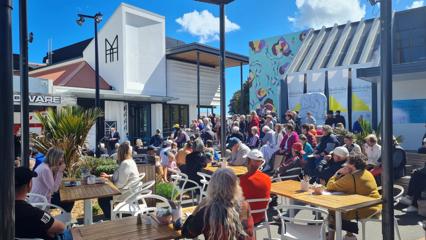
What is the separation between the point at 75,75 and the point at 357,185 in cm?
1722

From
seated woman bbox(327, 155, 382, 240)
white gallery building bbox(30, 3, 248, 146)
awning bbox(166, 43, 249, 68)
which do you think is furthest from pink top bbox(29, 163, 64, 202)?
awning bbox(166, 43, 249, 68)

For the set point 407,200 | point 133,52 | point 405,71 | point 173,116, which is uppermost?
point 133,52

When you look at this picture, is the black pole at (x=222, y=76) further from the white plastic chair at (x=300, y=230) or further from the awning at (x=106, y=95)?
the awning at (x=106, y=95)

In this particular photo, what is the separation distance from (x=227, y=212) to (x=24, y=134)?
392cm

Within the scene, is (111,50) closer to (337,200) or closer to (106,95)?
(106,95)

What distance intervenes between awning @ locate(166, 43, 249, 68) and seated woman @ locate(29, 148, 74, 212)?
14413mm

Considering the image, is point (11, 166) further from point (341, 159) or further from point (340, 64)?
point (340, 64)

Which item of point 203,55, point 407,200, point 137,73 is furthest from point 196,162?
point 203,55

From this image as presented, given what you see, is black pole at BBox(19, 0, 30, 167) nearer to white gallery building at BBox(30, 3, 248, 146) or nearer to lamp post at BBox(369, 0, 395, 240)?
lamp post at BBox(369, 0, 395, 240)

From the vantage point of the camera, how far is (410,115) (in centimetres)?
1238

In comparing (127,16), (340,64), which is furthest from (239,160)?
(127,16)

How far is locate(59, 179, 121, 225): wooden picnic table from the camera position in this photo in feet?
14.2

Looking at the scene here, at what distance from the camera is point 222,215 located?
243 cm

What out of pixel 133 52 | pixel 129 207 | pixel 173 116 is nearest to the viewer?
pixel 129 207
